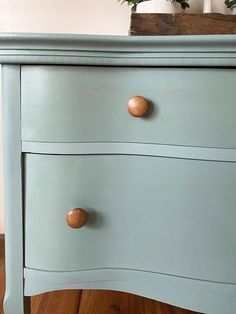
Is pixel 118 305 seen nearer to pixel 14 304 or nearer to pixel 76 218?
pixel 14 304

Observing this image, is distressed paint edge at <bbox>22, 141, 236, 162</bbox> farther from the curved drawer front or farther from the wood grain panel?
the wood grain panel

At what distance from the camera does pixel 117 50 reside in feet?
2.18

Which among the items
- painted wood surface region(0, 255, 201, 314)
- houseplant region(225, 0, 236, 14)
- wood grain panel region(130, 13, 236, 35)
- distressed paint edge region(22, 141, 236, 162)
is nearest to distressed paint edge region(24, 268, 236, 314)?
distressed paint edge region(22, 141, 236, 162)

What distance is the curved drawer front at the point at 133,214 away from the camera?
0.71m

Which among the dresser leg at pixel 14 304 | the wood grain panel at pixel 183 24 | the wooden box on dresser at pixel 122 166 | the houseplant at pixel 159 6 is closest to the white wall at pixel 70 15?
the houseplant at pixel 159 6

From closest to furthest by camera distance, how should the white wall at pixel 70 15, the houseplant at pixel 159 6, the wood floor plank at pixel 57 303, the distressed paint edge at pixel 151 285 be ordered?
1. the distressed paint edge at pixel 151 285
2. the houseplant at pixel 159 6
3. the wood floor plank at pixel 57 303
4. the white wall at pixel 70 15

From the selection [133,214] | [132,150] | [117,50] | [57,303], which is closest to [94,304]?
[57,303]

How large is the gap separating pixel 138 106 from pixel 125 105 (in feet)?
0.12

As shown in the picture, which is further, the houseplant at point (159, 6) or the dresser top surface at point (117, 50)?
the houseplant at point (159, 6)

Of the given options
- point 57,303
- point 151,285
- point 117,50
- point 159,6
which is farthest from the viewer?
point 57,303

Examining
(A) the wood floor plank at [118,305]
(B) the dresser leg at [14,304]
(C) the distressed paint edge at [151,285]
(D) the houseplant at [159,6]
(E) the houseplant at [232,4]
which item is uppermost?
(E) the houseplant at [232,4]

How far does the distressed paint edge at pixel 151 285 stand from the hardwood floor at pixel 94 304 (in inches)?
14.6

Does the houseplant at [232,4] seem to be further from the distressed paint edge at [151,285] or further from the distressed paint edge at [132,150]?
the distressed paint edge at [151,285]

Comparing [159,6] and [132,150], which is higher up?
[159,6]
